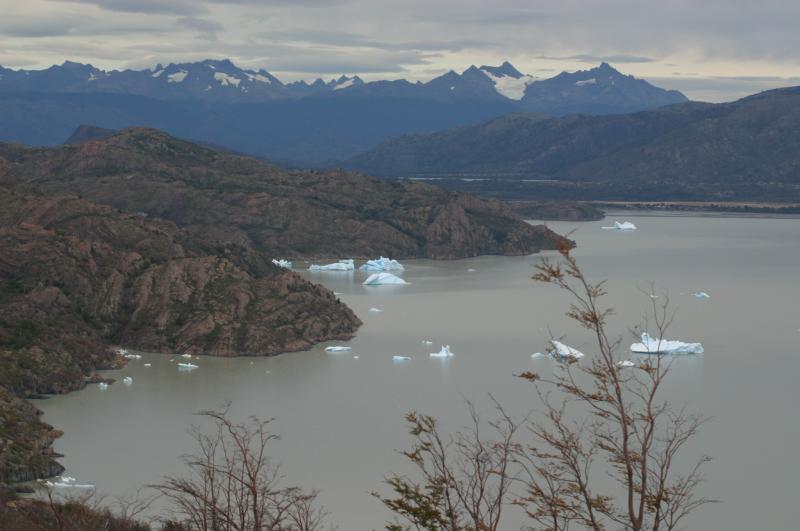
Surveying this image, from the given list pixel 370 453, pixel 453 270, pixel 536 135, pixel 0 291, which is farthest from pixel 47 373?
pixel 536 135

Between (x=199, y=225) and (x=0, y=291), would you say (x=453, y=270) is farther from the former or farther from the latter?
(x=0, y=291)

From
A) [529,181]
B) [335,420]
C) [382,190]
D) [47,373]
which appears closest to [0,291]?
[47,373]

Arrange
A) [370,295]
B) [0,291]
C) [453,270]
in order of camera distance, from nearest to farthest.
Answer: [0,291] < [370,295] < [453,270]

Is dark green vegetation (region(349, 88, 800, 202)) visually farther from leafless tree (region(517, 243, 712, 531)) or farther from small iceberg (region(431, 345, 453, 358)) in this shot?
small iceberg (region(431, 345, 453, 358))

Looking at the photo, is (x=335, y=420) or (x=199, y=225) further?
(x=199, y=225)

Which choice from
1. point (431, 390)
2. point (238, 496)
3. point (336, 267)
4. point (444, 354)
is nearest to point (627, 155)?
point (336, 267)

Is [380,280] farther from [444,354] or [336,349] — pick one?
[444,354]

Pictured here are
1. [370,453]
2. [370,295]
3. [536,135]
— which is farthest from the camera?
[536,135]
